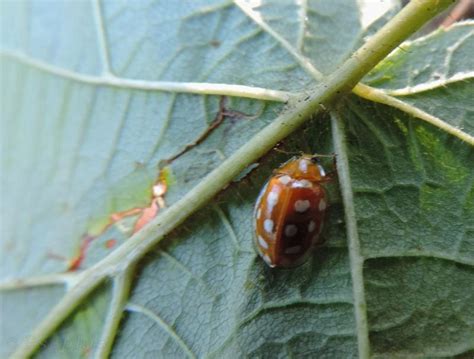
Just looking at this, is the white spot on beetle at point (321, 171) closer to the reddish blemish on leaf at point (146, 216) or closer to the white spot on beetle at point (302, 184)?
the white spot on beetle at point (302, 184)

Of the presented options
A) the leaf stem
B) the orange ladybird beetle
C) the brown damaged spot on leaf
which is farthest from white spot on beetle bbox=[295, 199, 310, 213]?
the leaf stem

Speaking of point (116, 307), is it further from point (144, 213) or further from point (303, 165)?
point (303, 165)

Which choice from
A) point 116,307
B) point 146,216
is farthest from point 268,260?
point 116,307

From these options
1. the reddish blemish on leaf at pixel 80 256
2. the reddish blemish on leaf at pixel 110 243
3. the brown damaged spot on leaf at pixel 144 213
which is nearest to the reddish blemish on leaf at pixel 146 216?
the brown damaged spot on leaf at pixel 144 213

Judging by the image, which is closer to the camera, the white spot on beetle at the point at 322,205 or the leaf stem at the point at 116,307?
the white spot on beetle at the point at 322,205

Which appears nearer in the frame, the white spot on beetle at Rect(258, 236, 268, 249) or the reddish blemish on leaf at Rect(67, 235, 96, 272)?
the white spot on beetle at Rect(258, 236, 268, 249)

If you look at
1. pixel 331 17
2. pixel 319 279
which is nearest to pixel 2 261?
pixel 319 279

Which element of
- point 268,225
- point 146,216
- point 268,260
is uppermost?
point 146,216

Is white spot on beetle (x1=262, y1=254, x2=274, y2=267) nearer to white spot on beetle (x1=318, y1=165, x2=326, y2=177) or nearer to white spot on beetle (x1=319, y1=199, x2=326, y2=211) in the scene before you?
white spot on beetle (x1=319, y1=199, x2=326, y2=211)
